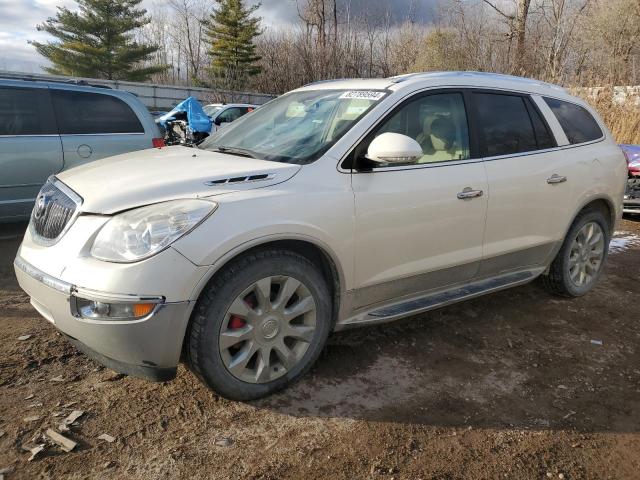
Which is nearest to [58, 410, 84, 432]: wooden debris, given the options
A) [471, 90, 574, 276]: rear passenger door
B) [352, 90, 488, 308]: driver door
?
[352, 90, 488, 308]: driver door

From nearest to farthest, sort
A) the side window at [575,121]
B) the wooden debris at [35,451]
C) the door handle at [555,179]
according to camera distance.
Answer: the wooden debris at [35,451], the door handle at [555,179], the side window at [575,121]

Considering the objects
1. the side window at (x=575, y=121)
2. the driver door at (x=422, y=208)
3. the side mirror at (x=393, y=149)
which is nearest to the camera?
the side mirror at (x=393, y=149)

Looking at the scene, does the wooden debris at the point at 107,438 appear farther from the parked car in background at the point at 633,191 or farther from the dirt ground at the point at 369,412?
the parked car in background at the point at 633,191

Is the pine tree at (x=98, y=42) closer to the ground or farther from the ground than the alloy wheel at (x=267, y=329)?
farther from the ground

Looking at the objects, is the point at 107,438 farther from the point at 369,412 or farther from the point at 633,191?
the point at 633,191

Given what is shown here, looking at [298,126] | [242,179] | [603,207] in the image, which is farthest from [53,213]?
[603,207]

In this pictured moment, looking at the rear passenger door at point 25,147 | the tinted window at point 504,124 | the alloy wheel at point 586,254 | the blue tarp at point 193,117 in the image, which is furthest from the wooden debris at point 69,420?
the blue tarp at point 193,117

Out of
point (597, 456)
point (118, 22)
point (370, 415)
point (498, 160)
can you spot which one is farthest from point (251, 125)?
point (118, 22)

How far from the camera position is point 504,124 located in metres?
3.83

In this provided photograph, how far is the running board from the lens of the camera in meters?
3.15

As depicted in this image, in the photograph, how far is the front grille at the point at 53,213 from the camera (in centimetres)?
268

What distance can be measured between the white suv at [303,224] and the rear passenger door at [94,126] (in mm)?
2325

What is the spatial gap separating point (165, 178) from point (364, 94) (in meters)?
1.42

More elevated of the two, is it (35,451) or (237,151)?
(237,151)
